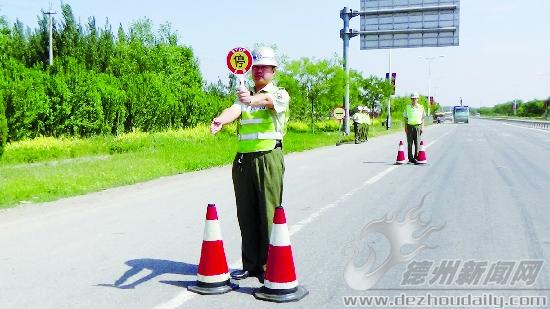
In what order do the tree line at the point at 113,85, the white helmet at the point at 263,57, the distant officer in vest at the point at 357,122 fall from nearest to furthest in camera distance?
the white helmet at the point at 263,57
the tree line at the point at 113,85
the distant officer in vest at the point at 357,122

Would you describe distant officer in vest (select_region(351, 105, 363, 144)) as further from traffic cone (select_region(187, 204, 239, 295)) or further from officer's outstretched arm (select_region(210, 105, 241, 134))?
traffic cone (select_region(187, 204, 239, 295))

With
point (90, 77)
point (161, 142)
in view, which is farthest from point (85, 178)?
point (90, 77)

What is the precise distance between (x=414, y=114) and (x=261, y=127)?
11.4m

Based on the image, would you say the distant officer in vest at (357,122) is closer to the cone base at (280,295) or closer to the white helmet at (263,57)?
the white helmet at (263,57)

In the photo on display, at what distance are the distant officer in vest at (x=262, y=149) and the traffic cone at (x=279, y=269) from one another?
394mm

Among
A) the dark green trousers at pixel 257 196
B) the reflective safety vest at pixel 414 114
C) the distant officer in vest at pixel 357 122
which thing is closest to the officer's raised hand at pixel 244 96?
the dark green trousers at pixel 257 196

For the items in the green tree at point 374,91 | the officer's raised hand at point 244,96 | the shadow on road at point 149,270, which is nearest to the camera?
the officer's raised hand at point 244,96

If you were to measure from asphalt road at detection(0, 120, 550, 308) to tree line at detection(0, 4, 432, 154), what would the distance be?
8.72 metres

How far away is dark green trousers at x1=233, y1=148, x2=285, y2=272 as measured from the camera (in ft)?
16.0

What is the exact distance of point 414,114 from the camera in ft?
51.1

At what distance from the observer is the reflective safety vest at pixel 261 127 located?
16.0 feet

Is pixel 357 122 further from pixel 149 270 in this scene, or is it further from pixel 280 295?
pixel 280 295

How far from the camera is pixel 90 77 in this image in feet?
84.8

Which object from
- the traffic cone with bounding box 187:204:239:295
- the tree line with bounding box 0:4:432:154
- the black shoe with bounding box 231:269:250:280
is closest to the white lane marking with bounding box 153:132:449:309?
the traffic cone with bounding box 187:204:239:295
